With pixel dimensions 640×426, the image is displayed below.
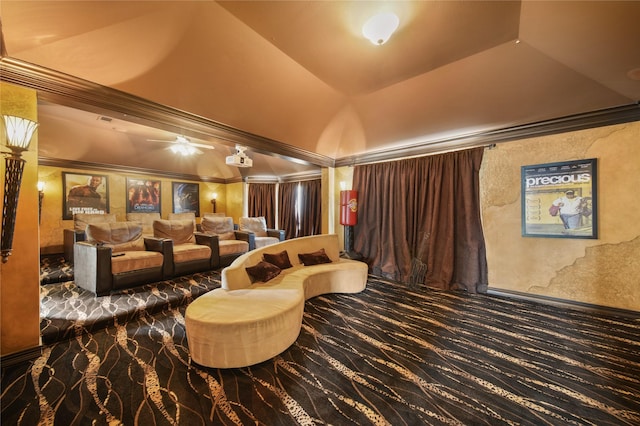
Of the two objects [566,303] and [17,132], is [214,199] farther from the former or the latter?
[566,303]

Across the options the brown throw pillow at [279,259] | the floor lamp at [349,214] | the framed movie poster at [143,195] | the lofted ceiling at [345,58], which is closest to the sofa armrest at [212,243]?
the brown throw pillow at [279,259]

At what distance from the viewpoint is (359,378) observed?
1.85 meters

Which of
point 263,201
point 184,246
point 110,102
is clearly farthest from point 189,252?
point 263,201

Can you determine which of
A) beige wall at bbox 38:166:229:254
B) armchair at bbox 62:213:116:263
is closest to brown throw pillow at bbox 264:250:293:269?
armchair at bbox 62:213:116:263

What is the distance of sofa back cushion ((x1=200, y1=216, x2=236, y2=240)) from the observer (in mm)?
5648

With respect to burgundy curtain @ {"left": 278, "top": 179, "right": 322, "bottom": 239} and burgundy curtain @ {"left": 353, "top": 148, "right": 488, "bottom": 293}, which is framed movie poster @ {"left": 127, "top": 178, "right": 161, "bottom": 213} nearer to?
burgundy curtain @ {"left": 278, "top": 179, "right": 322, "bottom": 239}

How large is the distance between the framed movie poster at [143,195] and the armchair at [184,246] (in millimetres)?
3258

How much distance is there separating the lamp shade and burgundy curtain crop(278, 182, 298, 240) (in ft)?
19.8

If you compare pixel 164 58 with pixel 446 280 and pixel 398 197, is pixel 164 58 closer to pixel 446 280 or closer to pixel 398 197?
pixel 398 197

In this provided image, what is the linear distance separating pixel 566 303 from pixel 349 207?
350cm

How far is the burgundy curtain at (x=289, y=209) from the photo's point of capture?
7703mm

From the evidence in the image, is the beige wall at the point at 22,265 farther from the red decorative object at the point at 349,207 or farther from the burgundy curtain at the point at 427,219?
the burgundy curtain at the point at 427,219

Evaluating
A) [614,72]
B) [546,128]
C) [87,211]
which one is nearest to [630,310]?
[546,128]

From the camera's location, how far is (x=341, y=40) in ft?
7.69
